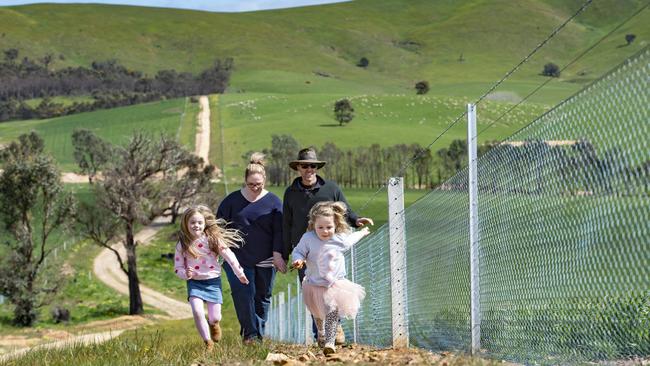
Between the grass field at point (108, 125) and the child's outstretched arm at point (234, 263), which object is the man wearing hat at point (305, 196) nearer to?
the child's outstretched arm at point (234, 263)

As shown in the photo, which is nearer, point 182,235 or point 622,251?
point 622,251

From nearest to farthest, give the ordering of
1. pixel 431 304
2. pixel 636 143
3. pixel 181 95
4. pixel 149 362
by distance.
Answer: pixel 636 143 → pixel 149 362 → pixel 431 304 → pixel 181 95

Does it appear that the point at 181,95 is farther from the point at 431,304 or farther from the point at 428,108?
the point at 431,304

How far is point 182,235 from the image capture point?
950cm

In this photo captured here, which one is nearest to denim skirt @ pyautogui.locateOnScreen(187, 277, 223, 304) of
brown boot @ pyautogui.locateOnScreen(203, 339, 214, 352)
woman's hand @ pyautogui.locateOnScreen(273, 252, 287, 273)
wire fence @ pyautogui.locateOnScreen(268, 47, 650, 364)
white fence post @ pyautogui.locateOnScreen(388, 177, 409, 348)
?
brown boot @ pyautogui.locateOnScreen(203, 339, 214, 352)

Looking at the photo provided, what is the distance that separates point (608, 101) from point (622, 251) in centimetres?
68

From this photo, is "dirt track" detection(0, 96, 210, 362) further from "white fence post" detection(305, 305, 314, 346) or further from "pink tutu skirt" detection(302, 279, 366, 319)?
"pink tutu skirt" detection(302, 279, 366, 319)

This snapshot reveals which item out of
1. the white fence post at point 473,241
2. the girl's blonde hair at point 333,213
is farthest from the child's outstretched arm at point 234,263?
the white fence post at point 473,241

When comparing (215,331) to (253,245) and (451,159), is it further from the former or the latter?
(451,159)

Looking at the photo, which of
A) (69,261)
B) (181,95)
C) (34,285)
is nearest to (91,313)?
(34,285)

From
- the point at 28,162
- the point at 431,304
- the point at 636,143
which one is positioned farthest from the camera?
the point at 28,162

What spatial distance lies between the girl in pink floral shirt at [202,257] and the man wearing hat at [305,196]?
57cm

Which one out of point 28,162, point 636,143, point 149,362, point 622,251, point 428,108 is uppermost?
point 428,108

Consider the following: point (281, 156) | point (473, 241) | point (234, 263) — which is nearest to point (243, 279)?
point (234, 263)
